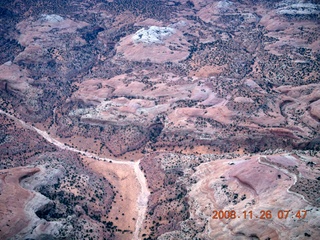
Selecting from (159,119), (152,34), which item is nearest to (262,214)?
(159,119)

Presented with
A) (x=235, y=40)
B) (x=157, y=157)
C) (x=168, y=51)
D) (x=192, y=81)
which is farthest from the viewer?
(x=235, y=40)

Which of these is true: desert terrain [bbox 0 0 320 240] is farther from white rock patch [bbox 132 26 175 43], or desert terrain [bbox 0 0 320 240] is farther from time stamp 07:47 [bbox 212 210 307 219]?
white rock patch [bbox 132 26 175 43]

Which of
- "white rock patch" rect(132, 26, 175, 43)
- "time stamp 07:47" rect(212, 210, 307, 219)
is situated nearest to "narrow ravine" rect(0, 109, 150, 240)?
"time stamp 07:47" rect(212, 210, 307, 219)

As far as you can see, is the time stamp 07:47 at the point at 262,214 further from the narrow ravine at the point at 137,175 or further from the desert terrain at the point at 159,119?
the narrow ravine at the point at 137,175

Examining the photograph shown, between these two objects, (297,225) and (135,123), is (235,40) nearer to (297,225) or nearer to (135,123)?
(135,123)

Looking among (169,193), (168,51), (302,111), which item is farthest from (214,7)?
(169,193)
